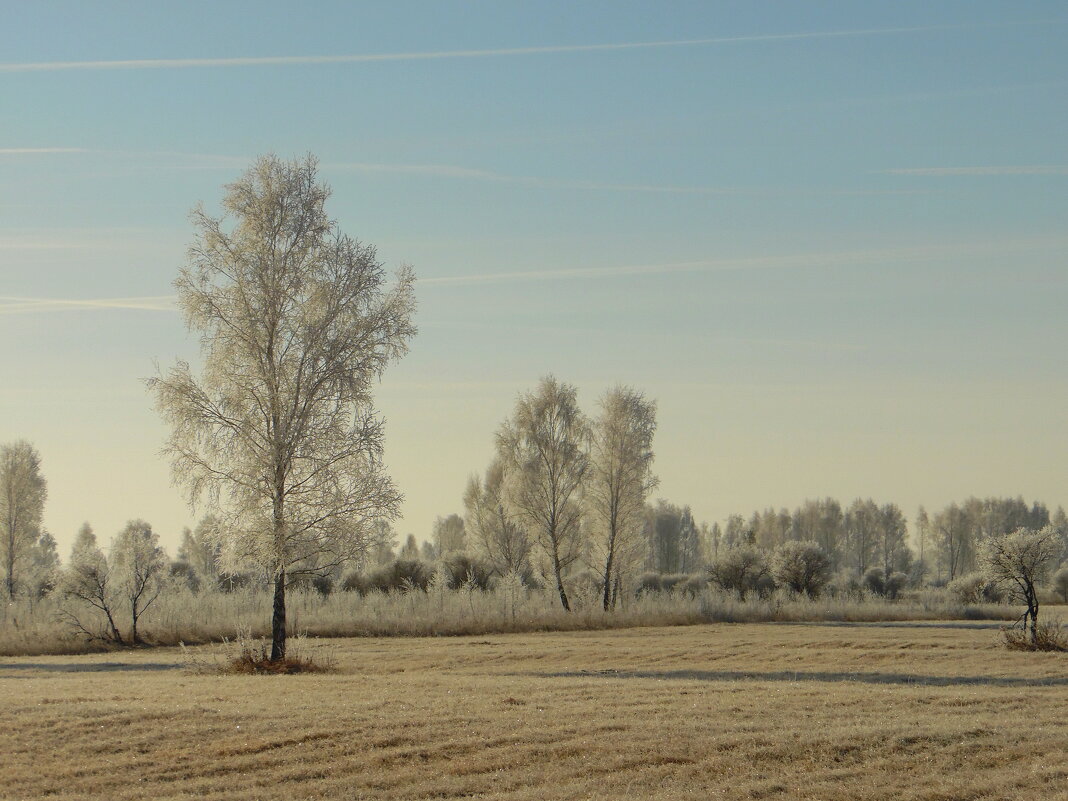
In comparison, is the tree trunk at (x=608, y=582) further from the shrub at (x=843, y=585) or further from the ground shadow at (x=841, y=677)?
the ground shadow at (x=841, y=677)

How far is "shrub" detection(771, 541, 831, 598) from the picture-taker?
62812 millimetres

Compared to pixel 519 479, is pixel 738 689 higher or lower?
lower

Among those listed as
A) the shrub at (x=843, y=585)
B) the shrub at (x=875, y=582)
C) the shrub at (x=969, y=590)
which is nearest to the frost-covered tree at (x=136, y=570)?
the shrub at (x=843, y=585)

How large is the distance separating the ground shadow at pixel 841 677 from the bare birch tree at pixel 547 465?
27.7 meters

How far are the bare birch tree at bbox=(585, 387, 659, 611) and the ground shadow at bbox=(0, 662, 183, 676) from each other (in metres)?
28.5

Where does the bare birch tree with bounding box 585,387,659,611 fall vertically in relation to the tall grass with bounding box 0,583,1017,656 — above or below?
above

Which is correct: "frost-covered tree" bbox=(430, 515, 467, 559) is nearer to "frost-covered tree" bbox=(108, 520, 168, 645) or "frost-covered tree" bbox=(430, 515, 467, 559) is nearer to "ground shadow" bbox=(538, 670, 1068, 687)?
"frost-covered tree" bbox=(108, 520, 168, 645)

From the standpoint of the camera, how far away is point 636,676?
2488 cm

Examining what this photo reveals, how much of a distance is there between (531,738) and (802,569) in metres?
51.5

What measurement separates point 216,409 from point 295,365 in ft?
7.17

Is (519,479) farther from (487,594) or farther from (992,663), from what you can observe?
(992,663)

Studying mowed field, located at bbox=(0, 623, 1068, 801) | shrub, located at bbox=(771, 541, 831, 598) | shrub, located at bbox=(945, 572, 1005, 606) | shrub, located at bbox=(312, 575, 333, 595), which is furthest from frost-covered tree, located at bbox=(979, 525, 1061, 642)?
shrub, located at bbox=(312, 575, 333, 595)

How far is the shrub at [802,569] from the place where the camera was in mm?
62812

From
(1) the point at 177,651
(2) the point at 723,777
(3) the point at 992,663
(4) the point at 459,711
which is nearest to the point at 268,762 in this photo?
(4) the point at 459,711
